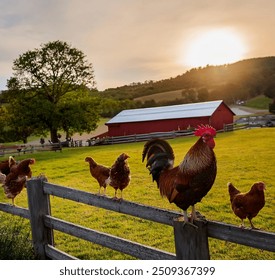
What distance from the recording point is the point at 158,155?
117 cm

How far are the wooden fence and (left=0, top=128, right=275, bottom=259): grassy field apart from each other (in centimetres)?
32

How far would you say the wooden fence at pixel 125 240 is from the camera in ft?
3.52

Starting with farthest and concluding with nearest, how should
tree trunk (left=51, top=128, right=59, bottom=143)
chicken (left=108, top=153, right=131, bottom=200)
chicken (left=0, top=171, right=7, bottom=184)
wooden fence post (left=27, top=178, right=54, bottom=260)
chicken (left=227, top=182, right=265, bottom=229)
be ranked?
1. chicken (left=0, top=171, right=7, bottom=184)
2. tree trunk (left=51, top=128, right=59, bottom=143)
3. wooden fence post (left=27, top=178, right=54, bottom=260)
4. chicken (left=108, top=153, right=131, bottom=200)
5. chicken (left=227, top=182, right=265, bottom=229)

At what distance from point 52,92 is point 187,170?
4.12ft

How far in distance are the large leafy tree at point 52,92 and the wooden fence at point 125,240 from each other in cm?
42

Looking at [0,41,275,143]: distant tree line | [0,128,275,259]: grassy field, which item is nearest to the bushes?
[0,128,275,259]: grassy field

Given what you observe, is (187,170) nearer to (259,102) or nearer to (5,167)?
(259,102)

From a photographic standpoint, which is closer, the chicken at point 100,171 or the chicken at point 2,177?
the chicken at point 100,171

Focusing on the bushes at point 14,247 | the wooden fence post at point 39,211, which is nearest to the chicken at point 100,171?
the wooden fence post at point 39,211

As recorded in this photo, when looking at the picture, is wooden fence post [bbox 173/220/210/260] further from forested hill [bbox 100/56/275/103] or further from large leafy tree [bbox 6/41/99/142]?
large leafy tree [bbox 6/41/99/142]

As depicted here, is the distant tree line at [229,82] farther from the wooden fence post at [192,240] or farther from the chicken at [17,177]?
the chicken at [17,177]

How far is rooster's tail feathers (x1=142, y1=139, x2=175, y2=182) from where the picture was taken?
1.17 m

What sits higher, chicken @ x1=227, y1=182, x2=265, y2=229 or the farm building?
the farm building

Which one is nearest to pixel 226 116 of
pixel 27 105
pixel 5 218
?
pixel 27 105
